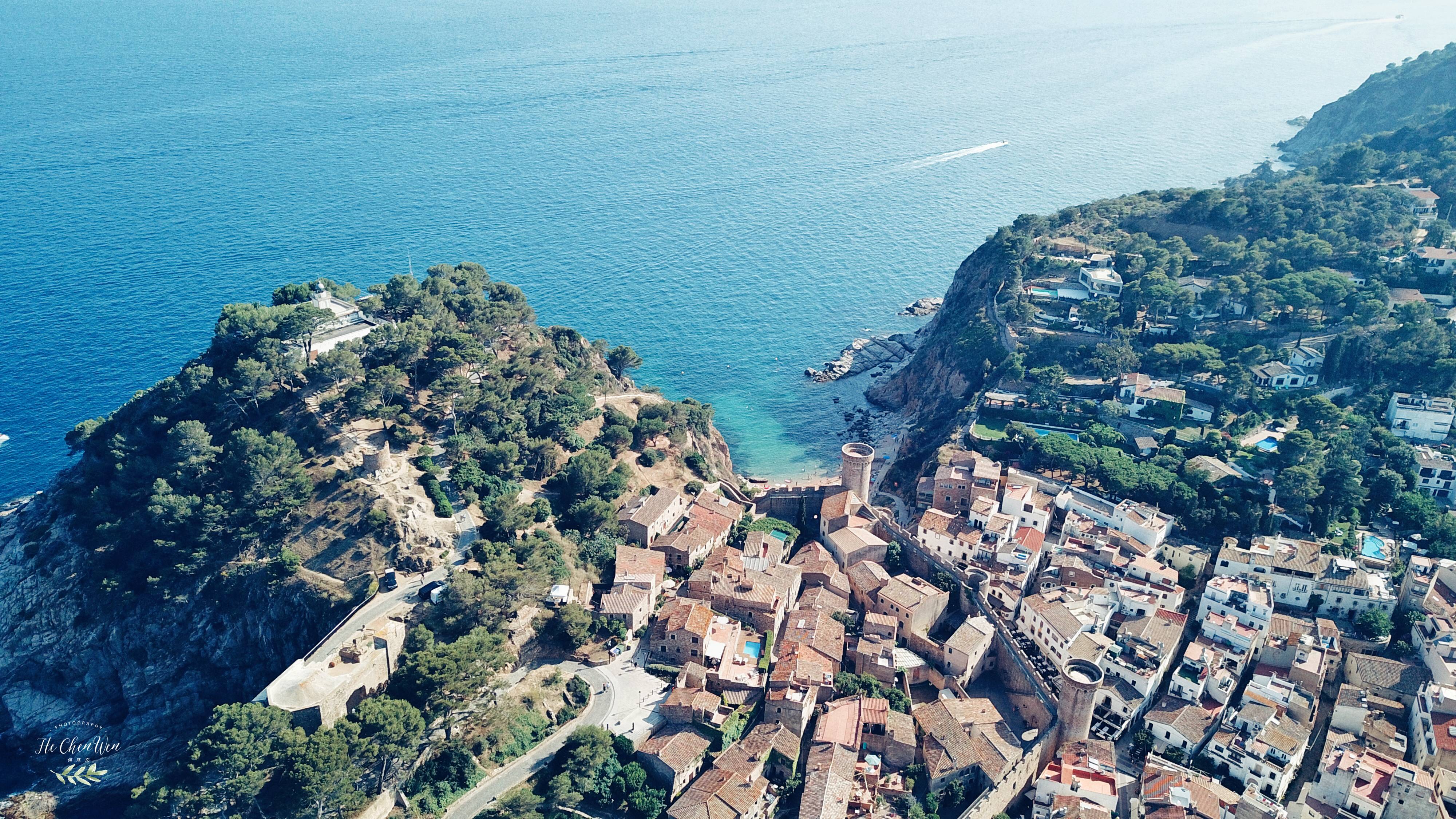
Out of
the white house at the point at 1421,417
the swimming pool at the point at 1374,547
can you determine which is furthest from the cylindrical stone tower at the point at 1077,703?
the white house at the point at 1421,417

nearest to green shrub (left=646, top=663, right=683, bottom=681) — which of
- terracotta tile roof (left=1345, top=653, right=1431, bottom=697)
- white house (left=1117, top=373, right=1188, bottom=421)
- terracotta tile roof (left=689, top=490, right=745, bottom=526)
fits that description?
terracotta tile roof (left=689, top=490, right=745, bottom=526)

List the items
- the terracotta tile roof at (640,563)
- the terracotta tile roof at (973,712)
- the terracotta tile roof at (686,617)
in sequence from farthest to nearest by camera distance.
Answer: the terracotta tile roof at (640,563), the terracotta tile roof at (686,617), the terracotta tile roof at (973,712)

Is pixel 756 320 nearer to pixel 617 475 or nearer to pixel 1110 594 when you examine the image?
pixel 617 475

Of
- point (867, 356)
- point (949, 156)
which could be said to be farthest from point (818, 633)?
point (949, 156)

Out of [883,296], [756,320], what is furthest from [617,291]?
[883,296]

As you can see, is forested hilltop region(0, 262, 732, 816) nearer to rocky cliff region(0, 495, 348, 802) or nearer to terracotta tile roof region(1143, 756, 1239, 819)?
rocky cliff region(0, 495, 348, 802)

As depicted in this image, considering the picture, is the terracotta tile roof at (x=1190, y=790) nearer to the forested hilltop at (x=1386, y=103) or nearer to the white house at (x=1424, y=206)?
the white house at (x=1424, y=206)

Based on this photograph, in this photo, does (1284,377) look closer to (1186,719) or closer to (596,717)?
(1186,719)
